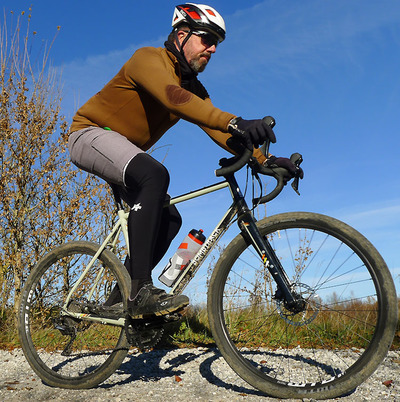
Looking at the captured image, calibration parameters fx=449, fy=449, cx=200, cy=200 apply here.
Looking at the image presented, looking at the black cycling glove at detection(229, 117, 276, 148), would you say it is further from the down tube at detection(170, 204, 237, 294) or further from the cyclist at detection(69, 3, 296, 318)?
the down tube at detection(170, 204, 237, 294)

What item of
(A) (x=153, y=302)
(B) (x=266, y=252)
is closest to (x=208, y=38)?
(B) (x=266, y=252)

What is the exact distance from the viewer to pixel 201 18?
3.38 meters

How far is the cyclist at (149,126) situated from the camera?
298 centimetres

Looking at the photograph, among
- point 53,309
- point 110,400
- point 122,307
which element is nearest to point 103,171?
point 122,307

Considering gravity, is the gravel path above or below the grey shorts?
below

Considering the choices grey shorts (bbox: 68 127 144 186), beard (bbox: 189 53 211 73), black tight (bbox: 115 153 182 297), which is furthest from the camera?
beard (bbox: 189 53 211 73)

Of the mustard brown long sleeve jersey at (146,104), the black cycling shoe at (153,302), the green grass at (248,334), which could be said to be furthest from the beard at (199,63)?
the green grass at (248,334)

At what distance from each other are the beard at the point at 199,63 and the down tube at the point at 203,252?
114 cm

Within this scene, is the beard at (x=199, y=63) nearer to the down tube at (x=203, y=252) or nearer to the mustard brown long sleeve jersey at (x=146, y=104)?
the mustard brown long sleeve jersey at (x=146, y=104)

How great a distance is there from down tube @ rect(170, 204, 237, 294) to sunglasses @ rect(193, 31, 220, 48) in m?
1.29

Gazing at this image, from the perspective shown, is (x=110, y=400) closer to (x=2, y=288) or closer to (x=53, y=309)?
(x=53, y=309)

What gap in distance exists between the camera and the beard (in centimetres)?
349

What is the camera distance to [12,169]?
20.2 ft

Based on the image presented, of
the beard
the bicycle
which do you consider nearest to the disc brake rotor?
the bicycle
